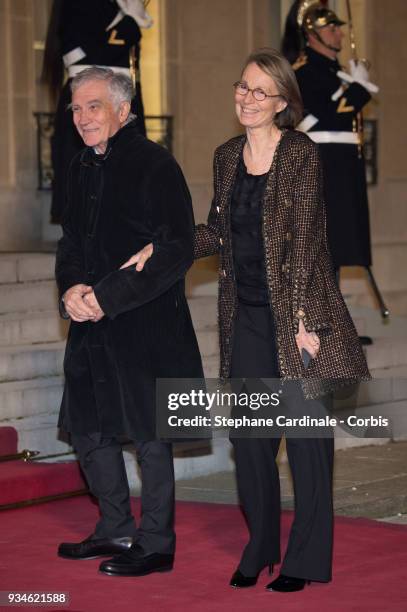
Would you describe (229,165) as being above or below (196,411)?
above

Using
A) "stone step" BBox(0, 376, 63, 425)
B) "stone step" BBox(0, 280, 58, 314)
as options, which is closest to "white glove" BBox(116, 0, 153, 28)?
"stone step" BBox(0, 280, 58, 314)

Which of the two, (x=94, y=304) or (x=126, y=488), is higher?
(x=94, y=304)

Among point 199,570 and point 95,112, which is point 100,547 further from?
point 95,112

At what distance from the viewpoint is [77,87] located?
221 inches

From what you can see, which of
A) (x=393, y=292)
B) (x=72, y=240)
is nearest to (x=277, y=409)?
(x=72, y=240)

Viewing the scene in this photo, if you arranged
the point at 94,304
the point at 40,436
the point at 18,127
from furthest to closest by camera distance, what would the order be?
the point at 18,127 → the point at 40,436 → the point at 94,304

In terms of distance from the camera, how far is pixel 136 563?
218 inches

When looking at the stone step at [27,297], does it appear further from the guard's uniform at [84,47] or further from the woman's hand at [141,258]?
the woman's hand at [141,258]

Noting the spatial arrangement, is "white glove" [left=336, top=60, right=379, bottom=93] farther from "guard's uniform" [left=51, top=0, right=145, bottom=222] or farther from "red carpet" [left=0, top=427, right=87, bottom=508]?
"red carpet" [left=0, top=427, right=87, bottom=508]

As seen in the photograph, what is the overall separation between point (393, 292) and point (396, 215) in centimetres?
81

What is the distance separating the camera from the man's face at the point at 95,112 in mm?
5570

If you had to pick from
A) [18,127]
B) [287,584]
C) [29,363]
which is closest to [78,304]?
[287,584]

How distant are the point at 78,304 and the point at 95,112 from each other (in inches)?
28.8

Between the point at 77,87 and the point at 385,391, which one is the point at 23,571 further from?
the point at 385,391
